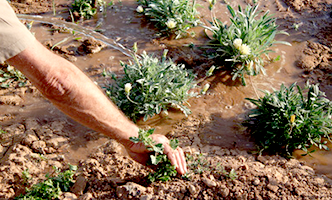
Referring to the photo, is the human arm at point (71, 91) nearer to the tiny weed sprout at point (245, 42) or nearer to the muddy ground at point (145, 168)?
the muddy ground at point (145, 168)

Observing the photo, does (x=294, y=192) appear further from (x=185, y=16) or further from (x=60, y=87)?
(x=185, y=16)

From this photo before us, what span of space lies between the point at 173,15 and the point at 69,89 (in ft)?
8.34

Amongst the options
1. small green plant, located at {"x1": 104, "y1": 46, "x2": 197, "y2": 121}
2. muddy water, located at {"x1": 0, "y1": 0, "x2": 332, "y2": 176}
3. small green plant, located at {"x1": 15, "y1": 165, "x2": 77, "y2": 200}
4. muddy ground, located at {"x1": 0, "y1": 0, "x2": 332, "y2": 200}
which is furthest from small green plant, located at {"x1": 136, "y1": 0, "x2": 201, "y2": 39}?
small green plant, located at {"x1": 15, "y1": 165, "x2": 77, "y2": 200}

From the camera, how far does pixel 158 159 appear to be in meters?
2.69

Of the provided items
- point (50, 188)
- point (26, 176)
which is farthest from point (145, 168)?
point (26, 176)

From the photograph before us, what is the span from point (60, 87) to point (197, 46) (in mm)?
2547

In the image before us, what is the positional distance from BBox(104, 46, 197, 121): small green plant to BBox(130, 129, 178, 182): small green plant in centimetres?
79

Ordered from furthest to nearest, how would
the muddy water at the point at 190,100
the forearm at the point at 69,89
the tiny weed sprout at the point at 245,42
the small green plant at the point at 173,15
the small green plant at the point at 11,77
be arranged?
1. the small green plant at the point at 173,15
2. the tiny weed sprout at the point at 245,42
3. the small green plant at the point at 11,77
4. the muddy water at the point at 190,100
5. the forearm at the point at 69,89

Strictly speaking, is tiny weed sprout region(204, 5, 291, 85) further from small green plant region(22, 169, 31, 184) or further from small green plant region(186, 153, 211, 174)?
small green plant region(22, 169, 31, 184)

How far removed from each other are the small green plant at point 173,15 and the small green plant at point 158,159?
2157mm

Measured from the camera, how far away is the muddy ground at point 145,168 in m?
2.77

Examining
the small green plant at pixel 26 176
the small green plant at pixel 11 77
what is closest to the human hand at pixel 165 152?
the small green plant at pixel 26 176

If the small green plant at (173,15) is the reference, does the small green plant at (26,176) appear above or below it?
below

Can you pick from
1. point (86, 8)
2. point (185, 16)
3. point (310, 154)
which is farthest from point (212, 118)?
point (86, 8)
